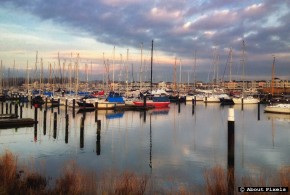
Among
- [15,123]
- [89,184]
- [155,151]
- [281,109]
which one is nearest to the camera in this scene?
[89,184]

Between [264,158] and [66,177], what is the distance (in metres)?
13.8

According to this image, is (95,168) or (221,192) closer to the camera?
(221,192)

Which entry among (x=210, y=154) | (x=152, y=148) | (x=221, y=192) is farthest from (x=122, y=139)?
(x=221, y=192)

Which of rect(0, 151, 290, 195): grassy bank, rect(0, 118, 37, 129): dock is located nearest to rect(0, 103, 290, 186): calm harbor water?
rect(0, 118, 37, 129): dock

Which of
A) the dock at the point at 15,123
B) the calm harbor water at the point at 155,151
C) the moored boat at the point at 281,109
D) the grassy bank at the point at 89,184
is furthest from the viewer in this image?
the moored boat at the point at 281,109

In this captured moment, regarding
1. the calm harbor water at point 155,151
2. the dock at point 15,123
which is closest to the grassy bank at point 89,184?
the calm harbor water at point 155,151

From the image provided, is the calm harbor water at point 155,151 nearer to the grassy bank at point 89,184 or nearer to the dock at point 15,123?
the dock at point 15,123

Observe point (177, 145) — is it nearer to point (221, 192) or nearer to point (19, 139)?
point (19, 139)

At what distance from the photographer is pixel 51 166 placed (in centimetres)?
1686

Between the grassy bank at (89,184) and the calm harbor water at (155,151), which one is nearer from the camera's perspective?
the grassy bank at (89,184)

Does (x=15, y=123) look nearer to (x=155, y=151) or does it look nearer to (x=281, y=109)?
(x=155, y=151)

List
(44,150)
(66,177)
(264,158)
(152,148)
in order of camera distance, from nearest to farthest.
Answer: (66,177)
(264,158)
(44,150)
(152,148)

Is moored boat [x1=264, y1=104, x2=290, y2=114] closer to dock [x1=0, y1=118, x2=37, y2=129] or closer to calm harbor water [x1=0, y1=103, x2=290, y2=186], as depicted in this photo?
calm harbor water [x1=0, y1=103, x2=290, y2=186]

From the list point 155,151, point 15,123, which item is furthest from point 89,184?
point 15,123
